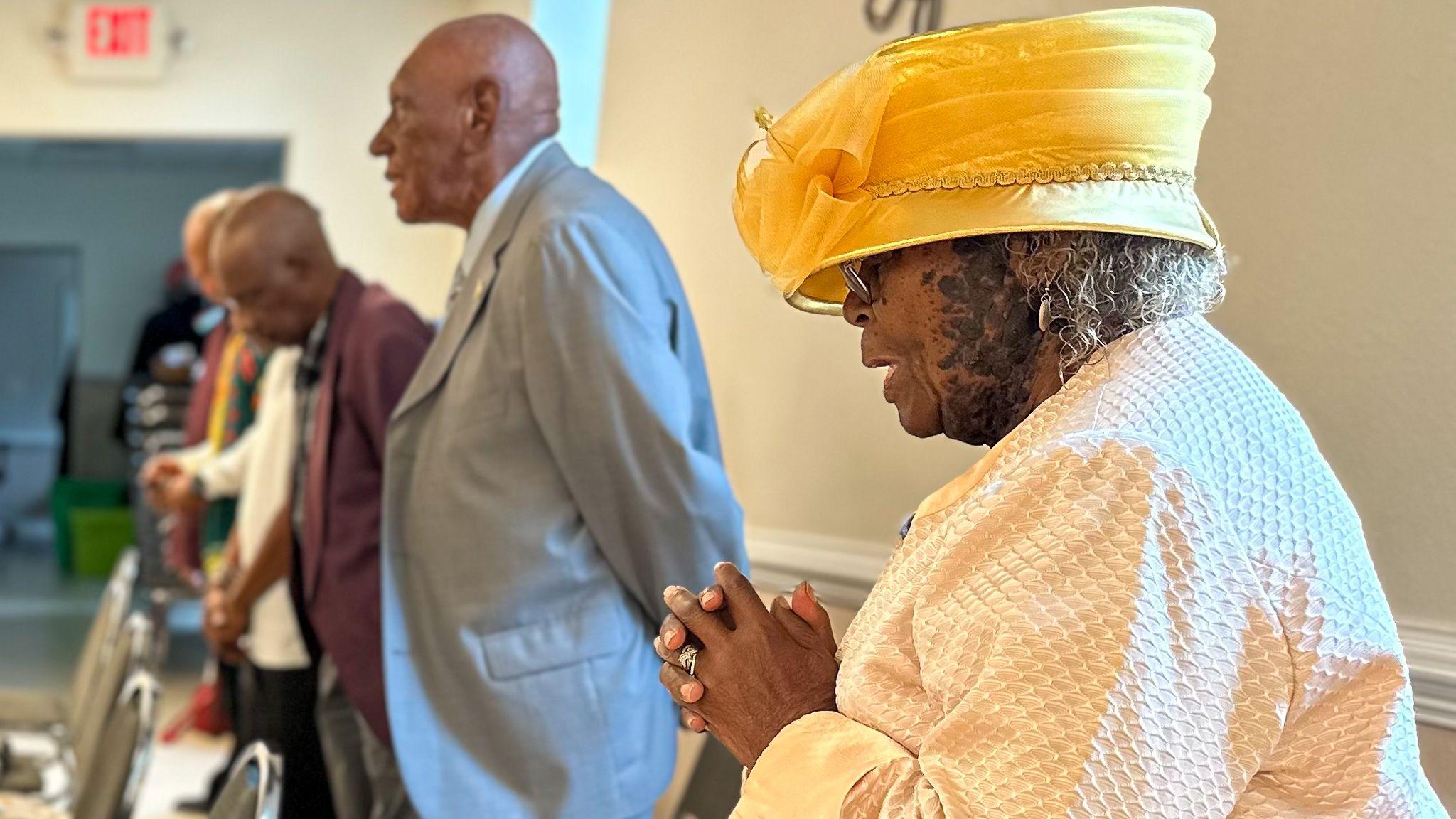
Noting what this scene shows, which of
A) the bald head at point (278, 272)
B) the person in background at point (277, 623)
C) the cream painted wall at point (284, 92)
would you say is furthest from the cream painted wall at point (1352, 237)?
the cream painted wall at point (284, 92)

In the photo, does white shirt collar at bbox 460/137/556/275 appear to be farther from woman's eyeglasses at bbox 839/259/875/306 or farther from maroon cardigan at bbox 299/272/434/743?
woman's eyeglasses at bbox 839/259/875/306

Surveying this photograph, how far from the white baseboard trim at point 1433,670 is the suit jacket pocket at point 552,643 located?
3.26 ft

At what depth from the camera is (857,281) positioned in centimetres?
119

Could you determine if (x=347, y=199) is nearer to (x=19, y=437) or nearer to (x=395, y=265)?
(x=395, y=265)

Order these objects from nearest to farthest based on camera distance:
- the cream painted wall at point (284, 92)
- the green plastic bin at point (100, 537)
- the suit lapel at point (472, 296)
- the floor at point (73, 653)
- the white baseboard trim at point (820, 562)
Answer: the suit lapel at point (472, 296), the white baseboard trim at point (820, 562), the floor at point (73, 653), the cream painted wall at point (284, 92), the green plastic bin at point (100, 537)

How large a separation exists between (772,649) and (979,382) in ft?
0.89

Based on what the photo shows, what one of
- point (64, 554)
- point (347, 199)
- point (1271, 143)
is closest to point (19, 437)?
point (64, 554)

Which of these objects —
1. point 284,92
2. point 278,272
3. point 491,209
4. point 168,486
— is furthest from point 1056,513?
point 284,92

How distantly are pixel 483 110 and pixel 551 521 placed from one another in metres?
0.68

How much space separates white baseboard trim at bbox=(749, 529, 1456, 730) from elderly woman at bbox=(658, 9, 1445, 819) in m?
0.58

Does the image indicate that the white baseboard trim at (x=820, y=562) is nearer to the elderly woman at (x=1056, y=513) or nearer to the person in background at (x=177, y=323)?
the elderly woman at (x=1056, y=513)

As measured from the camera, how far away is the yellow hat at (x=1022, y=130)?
105cm

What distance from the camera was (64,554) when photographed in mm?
10117

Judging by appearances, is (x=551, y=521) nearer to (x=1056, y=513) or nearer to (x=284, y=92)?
(x=1056, y=513)
